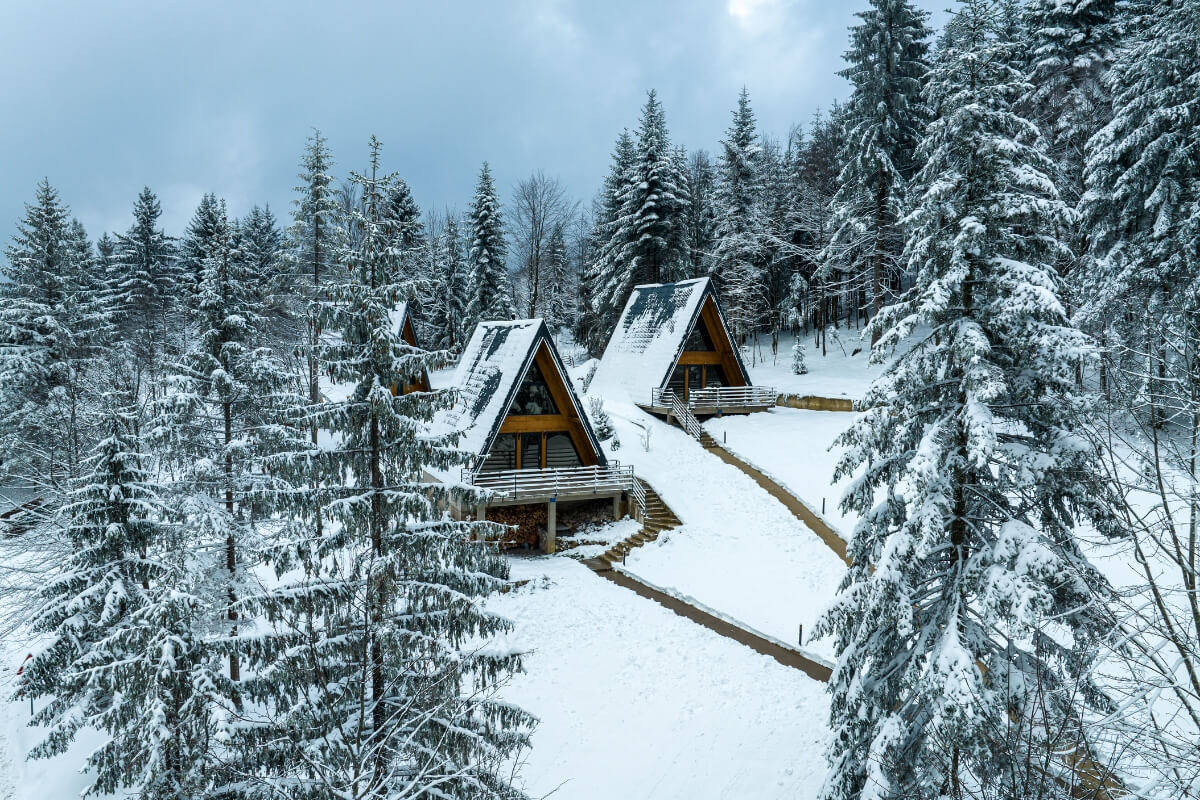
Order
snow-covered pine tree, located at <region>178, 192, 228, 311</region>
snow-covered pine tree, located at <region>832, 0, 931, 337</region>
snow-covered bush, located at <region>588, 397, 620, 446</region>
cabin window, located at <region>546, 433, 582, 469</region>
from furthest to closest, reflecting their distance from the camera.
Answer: snow-covered pine tree, located at <region>178, 192, 228, 311</region> < snow-covered pine tree, located at <region>832, 0, 931, 337</region> < snow-covered bush, located at <region>588, 397, 620, 446</region> < cabin window, located at <region>546, 433, 582, 469</region>

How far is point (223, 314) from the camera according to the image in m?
12.6

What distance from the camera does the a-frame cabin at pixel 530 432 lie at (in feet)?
62.3

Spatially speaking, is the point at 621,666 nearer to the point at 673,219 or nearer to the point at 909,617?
the point at 909,617

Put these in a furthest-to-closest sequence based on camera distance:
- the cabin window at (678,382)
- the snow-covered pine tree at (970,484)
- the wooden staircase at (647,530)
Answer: the cabin window at (678,382) < the wooden staircase at (647,530) < the snow-covered pine tree at (970,484)

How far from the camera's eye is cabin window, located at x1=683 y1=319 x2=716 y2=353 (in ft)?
94.6

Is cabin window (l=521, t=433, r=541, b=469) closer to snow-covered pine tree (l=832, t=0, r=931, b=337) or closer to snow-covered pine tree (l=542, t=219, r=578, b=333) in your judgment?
snow-covered pine tree (l=832, t=0, r=931, b=337)

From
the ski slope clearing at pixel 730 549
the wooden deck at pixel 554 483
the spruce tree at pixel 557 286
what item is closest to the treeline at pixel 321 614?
the ski slope clearing at pixel 730 549

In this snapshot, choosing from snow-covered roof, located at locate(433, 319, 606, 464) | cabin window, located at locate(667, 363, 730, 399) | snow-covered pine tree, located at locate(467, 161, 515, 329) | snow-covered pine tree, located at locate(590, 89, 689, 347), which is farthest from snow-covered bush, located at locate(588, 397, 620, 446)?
snow-covered pine tree, located at locate(467, 161, 515, 329)

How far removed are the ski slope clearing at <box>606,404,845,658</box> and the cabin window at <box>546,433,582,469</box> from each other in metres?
2.85

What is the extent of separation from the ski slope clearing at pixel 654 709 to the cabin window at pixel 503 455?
210 inches

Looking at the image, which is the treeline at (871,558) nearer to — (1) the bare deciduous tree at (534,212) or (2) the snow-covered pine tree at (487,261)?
(2) the snow-covered pine tree at (487,261)

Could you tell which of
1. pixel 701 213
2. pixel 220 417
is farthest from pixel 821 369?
pixel 220 417

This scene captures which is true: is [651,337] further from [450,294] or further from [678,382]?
[450,294]

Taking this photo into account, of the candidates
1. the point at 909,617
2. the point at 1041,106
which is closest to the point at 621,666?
the point at 909,617
